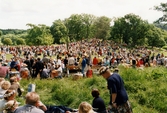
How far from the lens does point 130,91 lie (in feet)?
33.0

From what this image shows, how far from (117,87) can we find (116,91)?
5.4 inches

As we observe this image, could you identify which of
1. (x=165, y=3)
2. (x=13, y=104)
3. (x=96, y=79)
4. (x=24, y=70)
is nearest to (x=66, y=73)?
(x=24, y=70)

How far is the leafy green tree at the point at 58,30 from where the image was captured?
85812 mm

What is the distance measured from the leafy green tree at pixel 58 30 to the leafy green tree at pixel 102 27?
12.3m

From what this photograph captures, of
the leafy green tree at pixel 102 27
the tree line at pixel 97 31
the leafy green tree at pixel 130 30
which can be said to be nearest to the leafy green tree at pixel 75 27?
the tree line at pixel 97 31

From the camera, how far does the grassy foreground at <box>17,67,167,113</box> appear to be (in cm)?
878

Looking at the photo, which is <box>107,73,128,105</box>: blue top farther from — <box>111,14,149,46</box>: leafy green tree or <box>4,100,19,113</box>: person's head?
<box>111,14,149,46</box>: leafy green tree

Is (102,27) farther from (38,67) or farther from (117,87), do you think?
(117,87)

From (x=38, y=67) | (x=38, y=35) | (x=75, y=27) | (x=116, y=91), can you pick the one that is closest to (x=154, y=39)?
(x=75, y=27)

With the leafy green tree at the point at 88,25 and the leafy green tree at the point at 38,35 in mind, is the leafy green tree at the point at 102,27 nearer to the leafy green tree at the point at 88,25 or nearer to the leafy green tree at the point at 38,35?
the leafy green tree at the point at 88,25

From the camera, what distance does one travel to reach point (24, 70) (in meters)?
13.9

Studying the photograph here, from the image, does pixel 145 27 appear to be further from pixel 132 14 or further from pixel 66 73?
pixel 66 73

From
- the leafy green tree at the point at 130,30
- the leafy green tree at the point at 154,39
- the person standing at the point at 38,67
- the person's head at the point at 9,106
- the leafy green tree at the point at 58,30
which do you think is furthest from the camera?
the leafy green tree at the point at 58,30

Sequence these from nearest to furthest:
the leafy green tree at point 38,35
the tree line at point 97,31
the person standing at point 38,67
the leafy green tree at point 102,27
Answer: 1. the person standing at point 38,67
2. the leafy green tree at point 38,35
3. the tree line at point 97,31
4. the leafy green tree at point 102,27
